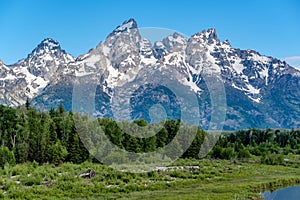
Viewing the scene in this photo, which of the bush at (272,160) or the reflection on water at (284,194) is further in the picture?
the bush at (272,160)

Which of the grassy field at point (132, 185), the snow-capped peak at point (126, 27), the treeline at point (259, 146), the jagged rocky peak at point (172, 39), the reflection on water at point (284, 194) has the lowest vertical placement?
the reflection on water at point (284, 194)

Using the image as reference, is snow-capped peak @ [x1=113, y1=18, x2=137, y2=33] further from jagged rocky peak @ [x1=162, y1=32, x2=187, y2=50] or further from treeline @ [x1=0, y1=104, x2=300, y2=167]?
treeline @ [x1=0, y1=104, x2=300, y2=167]

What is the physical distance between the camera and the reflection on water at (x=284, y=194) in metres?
46.3

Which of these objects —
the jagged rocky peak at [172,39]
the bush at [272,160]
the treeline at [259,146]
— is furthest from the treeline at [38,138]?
the bush at [272,160]

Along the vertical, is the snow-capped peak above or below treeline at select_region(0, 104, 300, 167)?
above

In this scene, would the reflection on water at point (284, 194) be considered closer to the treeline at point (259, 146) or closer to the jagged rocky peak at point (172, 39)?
the jagged rocky peak at point (172, 39)

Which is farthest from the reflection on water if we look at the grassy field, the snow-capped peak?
the snow-capped peak

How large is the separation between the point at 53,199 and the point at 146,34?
60.8 ft

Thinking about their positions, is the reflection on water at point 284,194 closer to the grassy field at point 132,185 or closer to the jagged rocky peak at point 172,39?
the grassy field at point 132,185

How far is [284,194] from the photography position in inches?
1928

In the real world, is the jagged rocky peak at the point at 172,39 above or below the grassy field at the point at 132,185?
above

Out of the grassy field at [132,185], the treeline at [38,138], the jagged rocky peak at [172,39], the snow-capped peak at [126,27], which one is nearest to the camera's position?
the grassy field at [132,185]

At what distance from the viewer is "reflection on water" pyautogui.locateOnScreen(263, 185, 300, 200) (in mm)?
46312

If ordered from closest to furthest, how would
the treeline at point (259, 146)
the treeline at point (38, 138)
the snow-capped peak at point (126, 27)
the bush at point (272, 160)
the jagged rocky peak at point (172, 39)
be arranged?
1. the jagged rocky peak at point (172, 39)
2. the snow-capped peak at point (126, 27)
3. the treeline at point (38, 138)
4. the bush at point (272, 160)
5. the treeline at point (259, 146)
